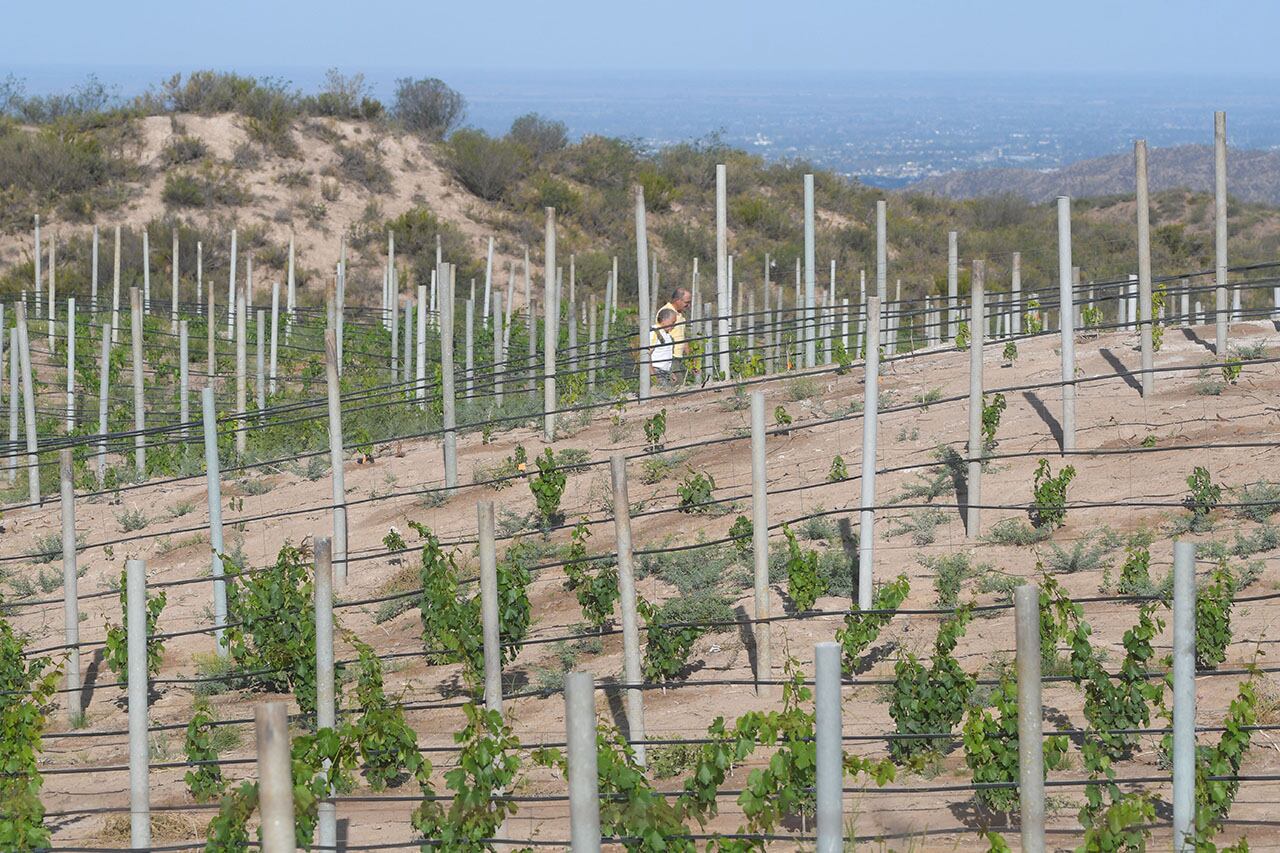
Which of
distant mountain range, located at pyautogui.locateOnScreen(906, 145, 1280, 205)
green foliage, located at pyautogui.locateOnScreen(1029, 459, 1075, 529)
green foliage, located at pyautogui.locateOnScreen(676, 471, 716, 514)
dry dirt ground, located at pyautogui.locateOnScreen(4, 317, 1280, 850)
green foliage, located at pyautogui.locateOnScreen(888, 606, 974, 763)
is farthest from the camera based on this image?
distant mountain range, located at pyautogui.locateOnScreen(906, 145, 1280, 205)

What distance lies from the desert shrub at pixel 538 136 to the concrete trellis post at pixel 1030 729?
30.6m

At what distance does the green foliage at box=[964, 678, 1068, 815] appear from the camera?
17.3 ft

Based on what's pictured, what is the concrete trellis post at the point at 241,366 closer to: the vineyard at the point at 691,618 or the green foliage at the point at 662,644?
the vineyard at the point at 691,618

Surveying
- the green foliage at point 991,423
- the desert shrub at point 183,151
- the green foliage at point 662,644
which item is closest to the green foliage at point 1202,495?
the green foliage at point 991,423

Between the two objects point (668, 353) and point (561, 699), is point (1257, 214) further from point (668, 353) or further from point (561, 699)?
point (561, 699)

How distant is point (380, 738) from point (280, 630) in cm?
204

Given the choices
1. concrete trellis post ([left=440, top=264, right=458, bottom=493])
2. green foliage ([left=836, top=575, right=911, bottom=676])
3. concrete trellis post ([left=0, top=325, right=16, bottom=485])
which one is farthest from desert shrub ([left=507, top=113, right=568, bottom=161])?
green foliage ([left=836, top=575, right=911, bottom=676])

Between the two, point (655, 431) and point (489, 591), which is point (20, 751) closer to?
point (489, 591)

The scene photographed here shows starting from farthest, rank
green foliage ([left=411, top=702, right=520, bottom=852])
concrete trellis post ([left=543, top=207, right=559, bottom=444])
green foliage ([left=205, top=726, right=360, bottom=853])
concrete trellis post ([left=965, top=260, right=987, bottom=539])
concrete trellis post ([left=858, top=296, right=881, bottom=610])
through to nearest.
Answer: concrete trellis post ([left=543, top=207, right=559, bottom=444]), concrete trellis post ([left=965, top=260, right=987, bottom=539]), concrete trellis post ([left=858, top=296, right=881, bottom=610]), green foliage ([left=411, top=702, right=520, bottom=852]), green foliage ([left=205, top=726, right=360, bottom=853])

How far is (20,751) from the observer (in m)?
5.96

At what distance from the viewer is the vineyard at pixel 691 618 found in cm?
504

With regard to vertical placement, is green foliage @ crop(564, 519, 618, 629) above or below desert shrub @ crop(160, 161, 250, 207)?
below

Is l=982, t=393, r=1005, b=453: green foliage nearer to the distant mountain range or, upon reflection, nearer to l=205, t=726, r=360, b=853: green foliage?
l=205, t=726, r=360, b=853: green foliage

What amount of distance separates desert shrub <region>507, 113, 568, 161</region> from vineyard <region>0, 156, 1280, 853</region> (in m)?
21.2
